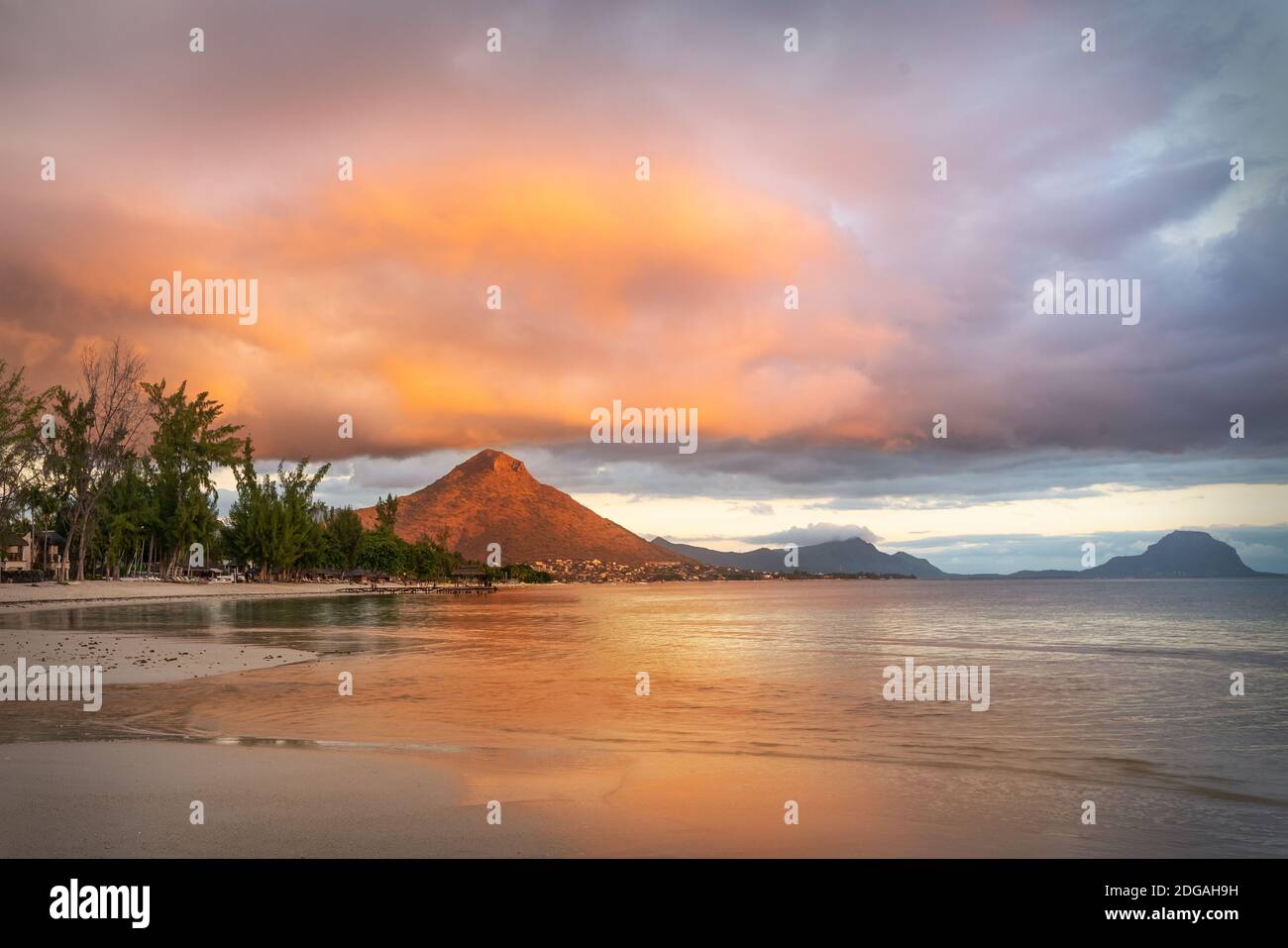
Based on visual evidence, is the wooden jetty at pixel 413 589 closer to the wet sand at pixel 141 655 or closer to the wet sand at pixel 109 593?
the wet sand at pixel 109 593

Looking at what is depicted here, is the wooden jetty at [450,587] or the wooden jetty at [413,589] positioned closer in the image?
the wooden jetty at [413,589]

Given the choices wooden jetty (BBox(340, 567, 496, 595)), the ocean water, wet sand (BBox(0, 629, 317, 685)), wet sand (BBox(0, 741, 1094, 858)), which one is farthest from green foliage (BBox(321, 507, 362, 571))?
wet sand (BBox(0, 741, 1094, 858))

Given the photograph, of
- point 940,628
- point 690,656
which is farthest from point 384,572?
point 690,656

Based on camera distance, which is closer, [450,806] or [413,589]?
[450,806]

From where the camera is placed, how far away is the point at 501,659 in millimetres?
33031

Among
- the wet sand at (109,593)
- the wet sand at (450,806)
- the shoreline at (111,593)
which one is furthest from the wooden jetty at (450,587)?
the wet sand at (450,806)

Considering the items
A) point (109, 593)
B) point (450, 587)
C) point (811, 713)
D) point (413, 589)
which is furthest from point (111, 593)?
point (450, 587)

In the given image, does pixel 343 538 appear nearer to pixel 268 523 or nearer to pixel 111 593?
pixel 268 523

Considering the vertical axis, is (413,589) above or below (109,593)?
below

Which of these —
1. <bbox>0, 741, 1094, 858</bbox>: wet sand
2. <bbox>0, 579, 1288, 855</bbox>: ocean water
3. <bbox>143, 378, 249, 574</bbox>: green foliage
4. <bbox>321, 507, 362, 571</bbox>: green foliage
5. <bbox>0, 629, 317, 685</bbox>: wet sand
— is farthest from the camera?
<bbox>321, 507, 362, 571</bbox>: green foliage

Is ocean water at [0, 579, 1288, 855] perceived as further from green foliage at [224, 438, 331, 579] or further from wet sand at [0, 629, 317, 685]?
green foliage at [224, 438, 331, 579]

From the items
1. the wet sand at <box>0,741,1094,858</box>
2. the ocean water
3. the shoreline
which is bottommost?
the shoreline

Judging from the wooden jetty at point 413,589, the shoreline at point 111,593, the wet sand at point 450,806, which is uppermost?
the wet sand at point 450,806

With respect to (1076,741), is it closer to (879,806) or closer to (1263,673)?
(879,806)
